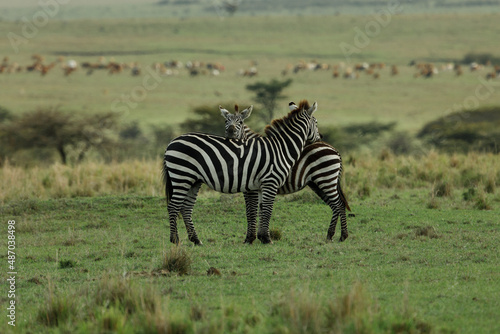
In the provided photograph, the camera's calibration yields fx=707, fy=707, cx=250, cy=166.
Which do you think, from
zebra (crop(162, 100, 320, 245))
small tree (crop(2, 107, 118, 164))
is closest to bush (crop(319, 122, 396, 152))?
small tree (crop(2, 107, 118, 164))

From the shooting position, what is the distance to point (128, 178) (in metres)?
16.2

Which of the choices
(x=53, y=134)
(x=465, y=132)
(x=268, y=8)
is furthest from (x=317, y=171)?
(x=268, y=8)

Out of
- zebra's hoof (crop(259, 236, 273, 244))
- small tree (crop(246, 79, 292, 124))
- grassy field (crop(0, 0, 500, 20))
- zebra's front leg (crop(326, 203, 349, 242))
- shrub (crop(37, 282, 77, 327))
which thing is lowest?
shrub (crop(37, 282, 77, 327))

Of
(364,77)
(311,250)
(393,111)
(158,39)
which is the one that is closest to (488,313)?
(311,250)

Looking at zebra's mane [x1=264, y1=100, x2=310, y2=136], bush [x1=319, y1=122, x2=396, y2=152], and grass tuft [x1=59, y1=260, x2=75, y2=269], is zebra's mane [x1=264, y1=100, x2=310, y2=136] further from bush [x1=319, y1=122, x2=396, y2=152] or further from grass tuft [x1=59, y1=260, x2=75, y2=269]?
bush [x1=319, y1=122, x2=396, y2=152]

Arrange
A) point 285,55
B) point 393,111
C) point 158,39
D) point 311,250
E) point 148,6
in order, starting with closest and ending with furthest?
point 311,250, point 393,111, point 285,55, point 158,39, point 148,6

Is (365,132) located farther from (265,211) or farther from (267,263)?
(267,263)

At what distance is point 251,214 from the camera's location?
32.3ft

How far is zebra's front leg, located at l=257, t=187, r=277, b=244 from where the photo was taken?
9648 mm

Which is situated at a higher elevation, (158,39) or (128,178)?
(158,39)

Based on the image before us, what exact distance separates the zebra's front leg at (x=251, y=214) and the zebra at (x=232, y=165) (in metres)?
0.02

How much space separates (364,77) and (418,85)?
7.45 m

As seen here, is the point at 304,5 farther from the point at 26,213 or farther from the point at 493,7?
the point at 26,213

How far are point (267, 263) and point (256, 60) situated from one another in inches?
2856
